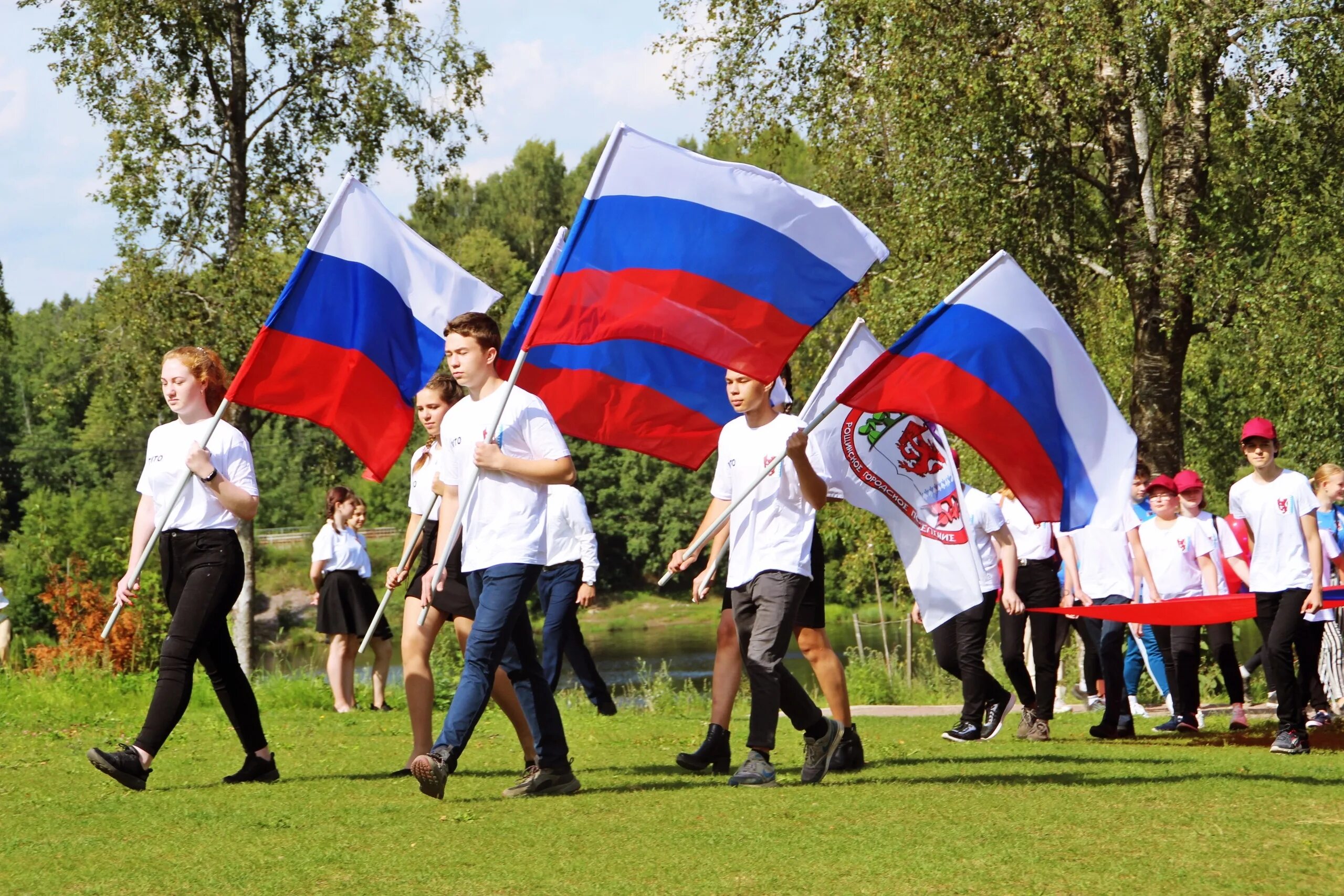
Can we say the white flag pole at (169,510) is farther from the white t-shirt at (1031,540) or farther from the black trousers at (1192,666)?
the black trousers at (1192,666)

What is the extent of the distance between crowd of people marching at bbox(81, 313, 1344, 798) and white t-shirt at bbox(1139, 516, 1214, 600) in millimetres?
18

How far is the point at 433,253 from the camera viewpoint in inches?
335

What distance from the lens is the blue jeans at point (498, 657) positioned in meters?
6.18

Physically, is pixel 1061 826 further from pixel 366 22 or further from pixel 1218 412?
pixel 1218 412

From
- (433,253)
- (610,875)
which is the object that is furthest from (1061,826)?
(433,253)

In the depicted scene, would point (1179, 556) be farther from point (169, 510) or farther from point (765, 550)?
point (169, 510)

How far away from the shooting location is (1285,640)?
8414mm

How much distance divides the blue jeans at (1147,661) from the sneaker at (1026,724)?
1.22 metres

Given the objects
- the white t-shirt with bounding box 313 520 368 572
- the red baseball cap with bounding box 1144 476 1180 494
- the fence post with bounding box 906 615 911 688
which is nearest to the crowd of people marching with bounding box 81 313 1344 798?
the red baseball cap with bounding box 1144 476 1180 494

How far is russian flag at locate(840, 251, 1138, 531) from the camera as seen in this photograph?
282 inches

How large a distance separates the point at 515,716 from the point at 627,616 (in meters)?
50.2

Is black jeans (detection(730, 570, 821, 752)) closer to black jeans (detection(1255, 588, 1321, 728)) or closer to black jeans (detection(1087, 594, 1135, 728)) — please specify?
black jeans (detection(1255, 588, 1321, 728))

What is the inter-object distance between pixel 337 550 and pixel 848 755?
247 inches

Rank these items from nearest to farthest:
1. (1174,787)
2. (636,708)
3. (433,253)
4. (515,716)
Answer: (1174,787)
(515,716)
(433,253)
(636,708)
